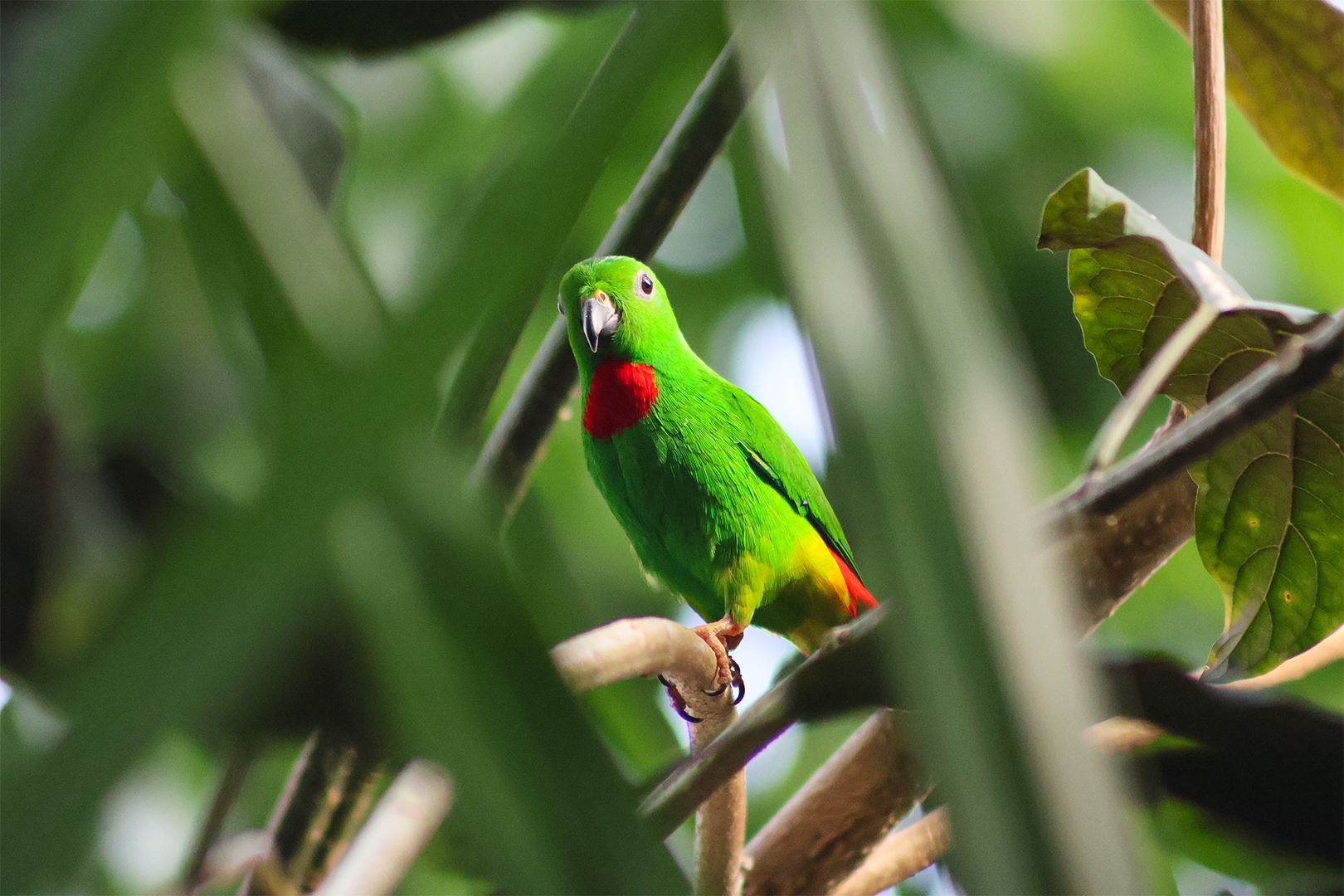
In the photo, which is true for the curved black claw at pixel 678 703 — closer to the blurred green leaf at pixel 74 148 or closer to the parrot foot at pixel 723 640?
the parrot foot at pixel 723 640

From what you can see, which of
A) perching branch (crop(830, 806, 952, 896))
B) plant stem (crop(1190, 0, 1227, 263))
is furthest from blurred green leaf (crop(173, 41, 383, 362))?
perching branch (crop(830, 806, 952, 896))

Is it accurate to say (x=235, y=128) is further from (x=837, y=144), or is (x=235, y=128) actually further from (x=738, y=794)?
(x=738, y=794)

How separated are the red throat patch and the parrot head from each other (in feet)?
0.05

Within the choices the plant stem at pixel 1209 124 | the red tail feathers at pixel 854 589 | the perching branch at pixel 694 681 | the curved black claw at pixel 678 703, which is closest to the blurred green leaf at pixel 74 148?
the perching branch at pixel 694 681

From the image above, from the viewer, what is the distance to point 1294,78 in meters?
0.95

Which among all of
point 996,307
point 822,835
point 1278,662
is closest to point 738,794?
point 822,835

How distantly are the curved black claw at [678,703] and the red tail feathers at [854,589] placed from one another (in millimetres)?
288

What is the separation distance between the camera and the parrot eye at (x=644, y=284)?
101 cm

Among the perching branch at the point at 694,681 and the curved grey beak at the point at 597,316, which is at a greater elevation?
the curved grey beak at the point at 597,316

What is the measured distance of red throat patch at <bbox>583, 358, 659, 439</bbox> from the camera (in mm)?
1013

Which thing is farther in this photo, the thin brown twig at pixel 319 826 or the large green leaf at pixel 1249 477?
the thin brown twig at pixel 319 826

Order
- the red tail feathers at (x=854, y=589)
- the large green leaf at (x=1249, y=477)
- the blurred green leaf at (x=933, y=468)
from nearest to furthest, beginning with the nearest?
the blurred green leaf at (x=933, y=468) < the large green leaf at (x=1249, y=477) < the red tail feathers at (x=854, y=589)

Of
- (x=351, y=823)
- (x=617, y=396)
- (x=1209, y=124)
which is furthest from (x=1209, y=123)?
(x=351, y=823)

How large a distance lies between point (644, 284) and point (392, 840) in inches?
23.7
